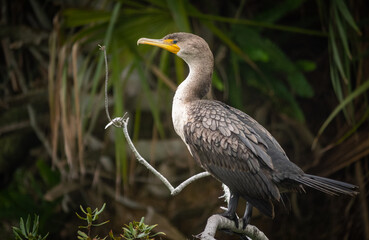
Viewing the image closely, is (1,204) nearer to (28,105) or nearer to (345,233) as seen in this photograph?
(28,105)

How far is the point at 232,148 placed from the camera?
2.43 m

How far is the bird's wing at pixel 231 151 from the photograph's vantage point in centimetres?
232

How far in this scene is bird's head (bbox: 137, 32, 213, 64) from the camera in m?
2.57

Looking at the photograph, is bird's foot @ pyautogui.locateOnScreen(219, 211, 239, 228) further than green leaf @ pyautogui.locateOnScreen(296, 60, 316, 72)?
No

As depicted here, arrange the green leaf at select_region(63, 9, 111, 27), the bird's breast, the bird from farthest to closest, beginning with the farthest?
the green leaf at select_region(63, 9, 111, 27) → the bird's breast → the bird

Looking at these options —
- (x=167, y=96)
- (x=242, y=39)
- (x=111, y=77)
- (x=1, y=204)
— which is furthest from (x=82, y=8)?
(x=1, y=204)

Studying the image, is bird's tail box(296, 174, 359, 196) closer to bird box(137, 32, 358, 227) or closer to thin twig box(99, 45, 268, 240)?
bird box(137, 32, 358, 227)

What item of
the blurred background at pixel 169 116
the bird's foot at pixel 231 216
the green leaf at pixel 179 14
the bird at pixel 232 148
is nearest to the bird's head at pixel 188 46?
the bird at pixel 232 148

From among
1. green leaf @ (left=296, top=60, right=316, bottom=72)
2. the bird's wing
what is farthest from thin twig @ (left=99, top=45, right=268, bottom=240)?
green leaf @ (left=296, top=60, right=316, bottom=72)

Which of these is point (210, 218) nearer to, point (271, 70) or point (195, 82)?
point (195, 82)

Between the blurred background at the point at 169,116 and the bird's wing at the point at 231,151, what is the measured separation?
1.80 meters

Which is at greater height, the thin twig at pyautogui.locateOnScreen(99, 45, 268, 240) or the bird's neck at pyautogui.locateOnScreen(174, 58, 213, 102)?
the bird's neck at pyautogui.locateOnScreen(174, 58, 213, 102)

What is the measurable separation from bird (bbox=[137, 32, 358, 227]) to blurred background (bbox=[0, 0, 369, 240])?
1.69 m

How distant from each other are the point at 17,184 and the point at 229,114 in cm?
357
